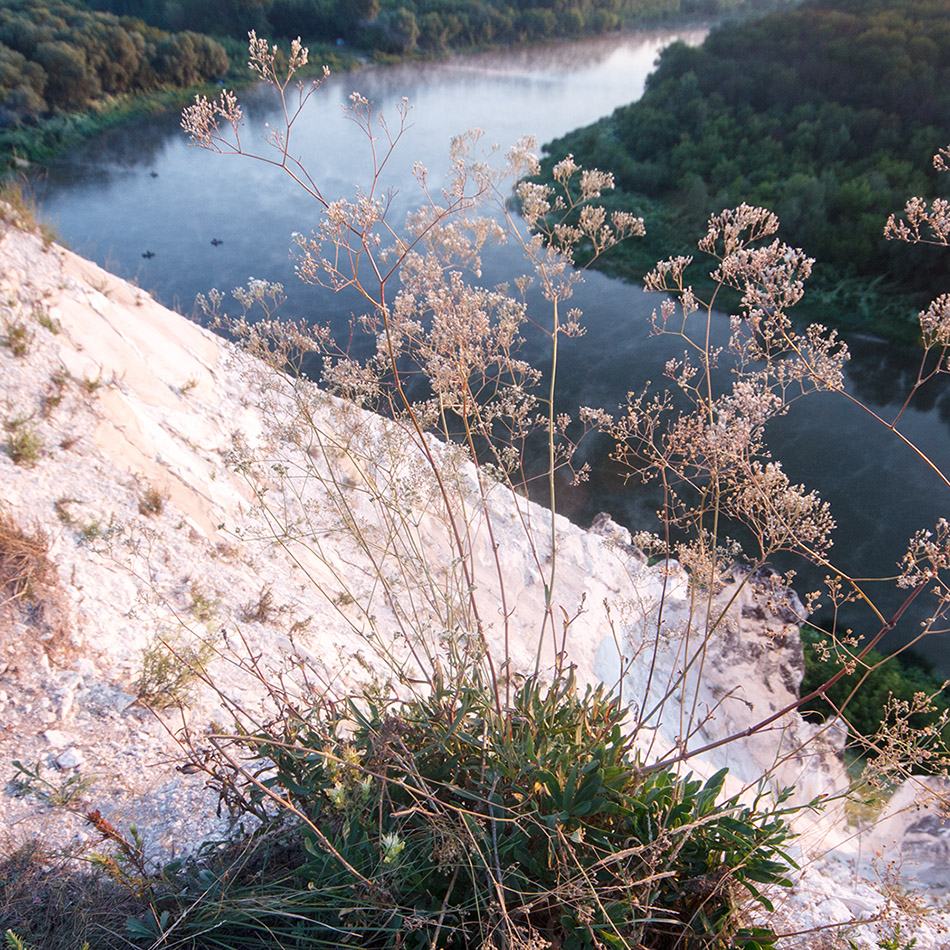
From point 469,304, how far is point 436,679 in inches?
45.0

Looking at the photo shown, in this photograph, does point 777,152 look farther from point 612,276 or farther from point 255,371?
point 255,371

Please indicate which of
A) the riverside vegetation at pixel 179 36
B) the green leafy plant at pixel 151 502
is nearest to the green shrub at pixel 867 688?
the green leafy plant at pixel 151 502

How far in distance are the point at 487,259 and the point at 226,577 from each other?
11942 mm

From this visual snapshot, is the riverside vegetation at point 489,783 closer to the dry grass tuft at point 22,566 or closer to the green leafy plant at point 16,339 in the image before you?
the dry grass tuft at point 22,566

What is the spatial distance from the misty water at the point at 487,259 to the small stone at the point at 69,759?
3.31 meters

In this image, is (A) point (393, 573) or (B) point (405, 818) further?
(A) point (393, 573)

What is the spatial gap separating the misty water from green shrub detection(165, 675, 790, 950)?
12.1ft

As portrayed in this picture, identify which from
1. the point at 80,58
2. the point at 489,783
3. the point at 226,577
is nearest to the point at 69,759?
the point at 226,577

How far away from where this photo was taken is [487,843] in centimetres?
148

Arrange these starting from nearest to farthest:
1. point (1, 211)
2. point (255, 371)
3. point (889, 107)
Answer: point (255, 371), point (1, 211), point (889, 107)

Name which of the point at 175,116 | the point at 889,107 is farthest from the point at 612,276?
the point at 175,116

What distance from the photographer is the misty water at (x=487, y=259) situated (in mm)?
9406

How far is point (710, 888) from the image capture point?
156cm

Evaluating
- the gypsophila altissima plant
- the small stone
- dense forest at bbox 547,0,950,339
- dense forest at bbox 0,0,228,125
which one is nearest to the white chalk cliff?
the small stone
